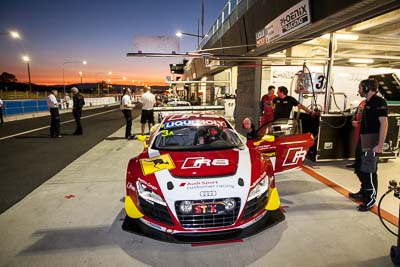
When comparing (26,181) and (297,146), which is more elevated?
(297,146)

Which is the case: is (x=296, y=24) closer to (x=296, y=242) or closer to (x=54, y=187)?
(x=296, y=242)

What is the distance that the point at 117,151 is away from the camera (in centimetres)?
731

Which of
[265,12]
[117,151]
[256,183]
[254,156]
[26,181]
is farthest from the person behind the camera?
[265,12]

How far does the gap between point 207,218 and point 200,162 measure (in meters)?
0.70

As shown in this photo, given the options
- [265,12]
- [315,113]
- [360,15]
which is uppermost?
[265,12]

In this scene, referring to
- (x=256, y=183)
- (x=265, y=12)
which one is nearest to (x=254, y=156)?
(x=256, y=183)

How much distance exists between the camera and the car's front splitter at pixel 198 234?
2398 millimetres

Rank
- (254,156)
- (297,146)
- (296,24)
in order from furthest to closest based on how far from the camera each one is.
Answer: (296,24), (297,146), (254,156)

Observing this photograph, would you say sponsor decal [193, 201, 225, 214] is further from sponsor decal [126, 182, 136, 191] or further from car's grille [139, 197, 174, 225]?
sponsor decal [126, 182, 136, 191]

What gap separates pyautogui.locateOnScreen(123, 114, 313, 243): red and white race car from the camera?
2459 millimetres

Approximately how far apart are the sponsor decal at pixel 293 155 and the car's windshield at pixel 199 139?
0.76 meters

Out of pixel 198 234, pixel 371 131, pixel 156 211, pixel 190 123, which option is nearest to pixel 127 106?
pixel 190 123

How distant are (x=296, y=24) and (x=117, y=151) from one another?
566cm

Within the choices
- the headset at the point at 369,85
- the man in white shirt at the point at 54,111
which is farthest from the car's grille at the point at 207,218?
the man in white shirt at the point at 54,111
